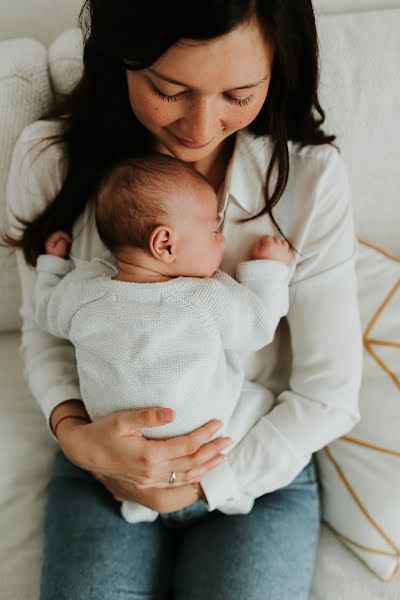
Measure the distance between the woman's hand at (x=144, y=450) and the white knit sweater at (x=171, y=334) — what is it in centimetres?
2

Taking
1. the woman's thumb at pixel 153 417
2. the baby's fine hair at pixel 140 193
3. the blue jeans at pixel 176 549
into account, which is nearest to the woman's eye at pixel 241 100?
the baby's fine hair at pixel 140 193

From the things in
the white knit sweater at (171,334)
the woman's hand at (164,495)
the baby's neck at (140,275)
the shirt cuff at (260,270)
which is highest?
the baby's neck at (140,275)

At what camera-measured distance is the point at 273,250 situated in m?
1.02

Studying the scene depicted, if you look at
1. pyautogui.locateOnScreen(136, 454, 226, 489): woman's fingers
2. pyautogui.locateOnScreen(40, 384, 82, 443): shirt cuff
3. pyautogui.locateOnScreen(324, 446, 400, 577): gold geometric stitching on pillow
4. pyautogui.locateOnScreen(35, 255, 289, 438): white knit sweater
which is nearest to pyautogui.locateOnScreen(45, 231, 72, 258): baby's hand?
pyautogui.locateOnScreen(35, 255, 289, 438): white knit sweater

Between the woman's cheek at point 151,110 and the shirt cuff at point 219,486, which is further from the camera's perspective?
the shirt cuff at point 219,486

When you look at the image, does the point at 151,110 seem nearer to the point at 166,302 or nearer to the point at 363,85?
the point at 166,302

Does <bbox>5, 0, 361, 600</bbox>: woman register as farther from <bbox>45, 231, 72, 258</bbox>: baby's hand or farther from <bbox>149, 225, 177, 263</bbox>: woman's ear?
<bbox>149, 225, 177, 263</bbox>: woman's ear

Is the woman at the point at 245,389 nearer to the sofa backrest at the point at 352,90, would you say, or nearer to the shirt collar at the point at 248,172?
the shirt collar at the point at 248,172

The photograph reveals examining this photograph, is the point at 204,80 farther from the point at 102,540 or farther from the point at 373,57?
the point at 102,540

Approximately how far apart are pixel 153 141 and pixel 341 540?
0.86 meters

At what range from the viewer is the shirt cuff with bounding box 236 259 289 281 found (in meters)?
1.00

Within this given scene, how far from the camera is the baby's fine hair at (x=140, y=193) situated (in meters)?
0.91

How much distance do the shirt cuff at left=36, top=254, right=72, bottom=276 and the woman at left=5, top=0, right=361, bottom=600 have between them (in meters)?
0.03

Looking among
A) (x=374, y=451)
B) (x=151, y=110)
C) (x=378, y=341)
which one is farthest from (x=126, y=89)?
(x=374, y=451)
